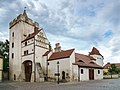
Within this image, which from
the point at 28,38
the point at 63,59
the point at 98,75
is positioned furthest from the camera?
the point at 98,75

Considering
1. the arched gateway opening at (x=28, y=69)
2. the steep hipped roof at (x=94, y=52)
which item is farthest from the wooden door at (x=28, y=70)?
the steep hipped roof at (x=94, y=52)

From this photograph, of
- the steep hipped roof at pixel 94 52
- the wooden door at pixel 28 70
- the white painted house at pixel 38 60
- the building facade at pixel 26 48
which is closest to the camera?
the white painted house at pixel 38 60

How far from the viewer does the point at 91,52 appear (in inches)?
1874

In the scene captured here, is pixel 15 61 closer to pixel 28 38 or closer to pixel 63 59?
pixel 28 38

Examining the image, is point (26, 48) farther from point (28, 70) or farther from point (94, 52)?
point (94, 52)

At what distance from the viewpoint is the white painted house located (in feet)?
108

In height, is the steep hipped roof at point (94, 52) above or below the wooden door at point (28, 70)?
above

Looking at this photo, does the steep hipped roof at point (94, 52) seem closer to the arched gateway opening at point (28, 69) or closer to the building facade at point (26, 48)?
the building facade at point (26, 48)

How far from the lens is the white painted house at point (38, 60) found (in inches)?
1298

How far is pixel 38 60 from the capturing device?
3572 centimetres

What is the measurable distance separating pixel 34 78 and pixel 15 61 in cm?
816

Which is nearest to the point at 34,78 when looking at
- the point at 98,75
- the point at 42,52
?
the point at 42,52

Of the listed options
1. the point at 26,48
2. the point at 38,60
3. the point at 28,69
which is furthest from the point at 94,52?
the point at 26,48

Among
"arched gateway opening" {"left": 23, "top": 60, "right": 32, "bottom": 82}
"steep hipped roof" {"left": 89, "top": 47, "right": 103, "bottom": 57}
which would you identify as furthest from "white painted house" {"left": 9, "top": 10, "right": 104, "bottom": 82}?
Answer: "steep hipped roof" {"left": 89, "top": 47, "right": 103, "bottom": 57}
